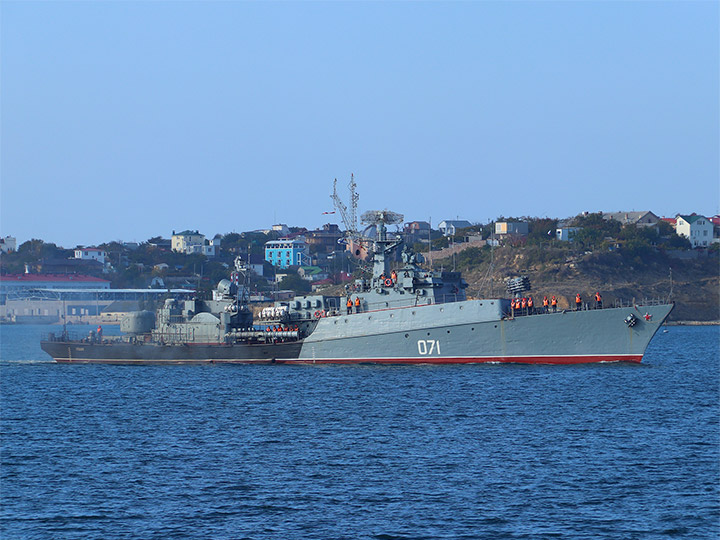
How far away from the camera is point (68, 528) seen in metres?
25.4

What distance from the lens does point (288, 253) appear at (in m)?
182

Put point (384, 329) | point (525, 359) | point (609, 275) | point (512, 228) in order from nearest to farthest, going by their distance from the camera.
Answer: point (525, 359) → point (384, 329) → point (609, 275) → point (512, 228)

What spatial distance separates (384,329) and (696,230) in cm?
10921

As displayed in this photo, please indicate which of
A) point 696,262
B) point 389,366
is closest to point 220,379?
point 389,366

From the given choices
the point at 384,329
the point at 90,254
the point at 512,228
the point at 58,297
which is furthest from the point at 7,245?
the point at 384,329

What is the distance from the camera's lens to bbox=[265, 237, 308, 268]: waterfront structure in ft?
593

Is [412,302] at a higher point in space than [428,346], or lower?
higher

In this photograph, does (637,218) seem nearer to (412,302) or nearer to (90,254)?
(90,254)

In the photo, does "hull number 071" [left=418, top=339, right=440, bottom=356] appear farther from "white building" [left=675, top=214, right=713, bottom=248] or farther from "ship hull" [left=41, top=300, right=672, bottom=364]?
"white building" [left=675, top=214, right=713, bottom=248]

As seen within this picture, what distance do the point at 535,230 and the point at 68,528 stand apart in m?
135

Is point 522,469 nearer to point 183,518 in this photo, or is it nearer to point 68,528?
point 183,518

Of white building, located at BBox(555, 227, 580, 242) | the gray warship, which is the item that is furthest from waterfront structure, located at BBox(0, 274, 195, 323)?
the gray warship

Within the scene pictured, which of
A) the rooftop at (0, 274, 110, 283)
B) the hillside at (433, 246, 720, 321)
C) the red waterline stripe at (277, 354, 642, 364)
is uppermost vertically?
the rooftop at (0, 274, 110, 283)

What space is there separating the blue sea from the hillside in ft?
238
